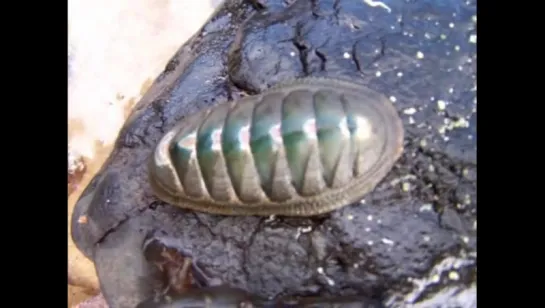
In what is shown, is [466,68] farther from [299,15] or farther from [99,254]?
[99,254]

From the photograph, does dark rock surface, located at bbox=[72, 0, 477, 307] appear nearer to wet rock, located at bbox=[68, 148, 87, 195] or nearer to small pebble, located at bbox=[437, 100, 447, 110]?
small pebble, located at bbox=[437, 100, 447, 110]

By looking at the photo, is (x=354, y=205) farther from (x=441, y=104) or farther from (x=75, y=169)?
(x=75, y=169)

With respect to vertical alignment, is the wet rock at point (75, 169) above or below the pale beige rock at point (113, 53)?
below

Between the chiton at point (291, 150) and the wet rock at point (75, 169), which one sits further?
the wet rock at point (75, 169)

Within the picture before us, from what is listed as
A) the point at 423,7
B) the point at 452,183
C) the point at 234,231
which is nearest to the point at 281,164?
the point at 234,231

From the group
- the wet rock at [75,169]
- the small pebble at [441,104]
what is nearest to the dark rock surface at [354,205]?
the small pebble at [441,104]

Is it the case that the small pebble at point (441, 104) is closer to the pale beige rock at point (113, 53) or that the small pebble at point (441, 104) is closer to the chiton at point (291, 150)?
the chiton at point (291, 150)
